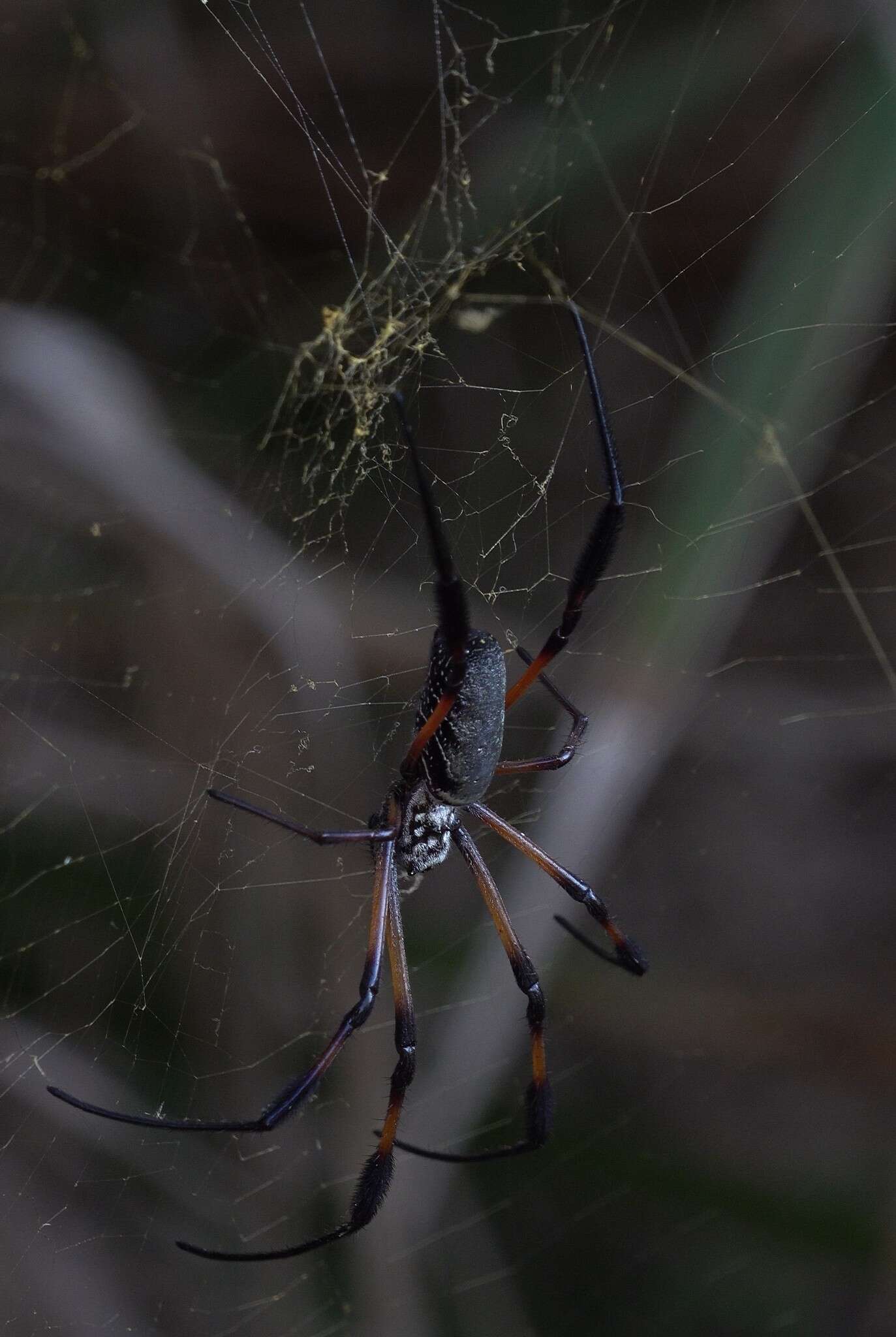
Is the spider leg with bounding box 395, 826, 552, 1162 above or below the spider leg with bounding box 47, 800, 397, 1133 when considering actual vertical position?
below

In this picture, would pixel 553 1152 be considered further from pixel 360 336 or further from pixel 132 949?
pixel 360 336

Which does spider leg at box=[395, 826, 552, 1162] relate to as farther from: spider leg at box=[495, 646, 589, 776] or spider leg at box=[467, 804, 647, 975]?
spider leg at box=[495, 646, 589, 776]

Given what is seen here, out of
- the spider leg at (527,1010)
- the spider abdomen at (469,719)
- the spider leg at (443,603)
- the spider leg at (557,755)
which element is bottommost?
the spider leg at (527,1010)

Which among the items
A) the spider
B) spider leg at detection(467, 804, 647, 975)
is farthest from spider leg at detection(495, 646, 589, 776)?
spider leg at detection(467, 804, 647, 975)

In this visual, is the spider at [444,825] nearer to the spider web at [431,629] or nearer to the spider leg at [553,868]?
the spider leg at [553,868]

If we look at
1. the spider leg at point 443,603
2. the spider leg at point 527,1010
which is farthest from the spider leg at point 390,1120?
the spider leg at point 443,603

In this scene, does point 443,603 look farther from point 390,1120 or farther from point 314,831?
point 390,1120

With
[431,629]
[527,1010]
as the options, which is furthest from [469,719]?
[527,1010]

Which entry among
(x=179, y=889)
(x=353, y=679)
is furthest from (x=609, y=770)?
(x=179, y=889)
